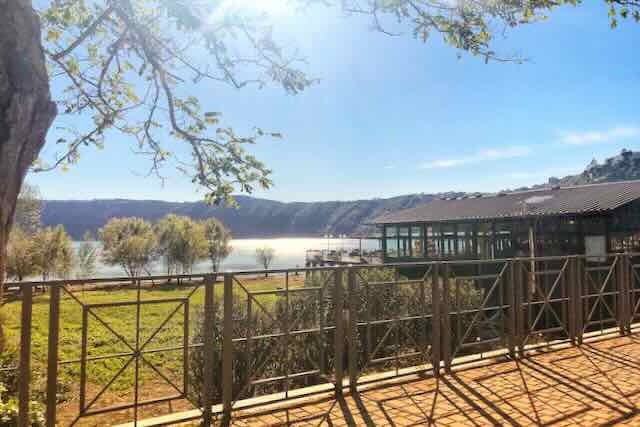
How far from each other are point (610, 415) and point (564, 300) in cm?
260

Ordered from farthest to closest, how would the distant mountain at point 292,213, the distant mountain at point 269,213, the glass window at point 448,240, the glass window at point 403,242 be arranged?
the distant mountain at point 292,213 → the distant mountain at point 269,213 → the glass window at point 403,242 → the glass window at point 448,240

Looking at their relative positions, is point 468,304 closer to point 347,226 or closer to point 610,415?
point 610,415

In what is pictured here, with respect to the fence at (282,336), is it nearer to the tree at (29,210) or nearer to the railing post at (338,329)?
the railing post at (338,329)

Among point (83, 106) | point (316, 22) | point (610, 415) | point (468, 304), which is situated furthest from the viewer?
point (468, 304)

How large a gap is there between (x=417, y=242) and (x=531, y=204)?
19.5ft

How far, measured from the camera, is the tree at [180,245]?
43.8 m

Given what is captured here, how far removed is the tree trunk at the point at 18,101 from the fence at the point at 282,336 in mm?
1069

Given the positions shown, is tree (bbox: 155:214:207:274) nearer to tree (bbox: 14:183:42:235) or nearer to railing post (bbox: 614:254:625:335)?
tree (bbox: 14:183:42:235)

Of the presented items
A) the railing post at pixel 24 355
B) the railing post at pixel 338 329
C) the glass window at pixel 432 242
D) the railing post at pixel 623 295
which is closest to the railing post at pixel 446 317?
the railing post at pixel 338 329

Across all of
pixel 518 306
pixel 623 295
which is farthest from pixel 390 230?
pixel 518 306

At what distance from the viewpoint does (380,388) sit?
15.3 feet

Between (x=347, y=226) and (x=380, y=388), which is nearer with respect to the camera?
(x=380, y=388)

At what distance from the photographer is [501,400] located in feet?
13.9

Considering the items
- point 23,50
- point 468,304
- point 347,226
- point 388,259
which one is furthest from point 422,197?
point 23,50
